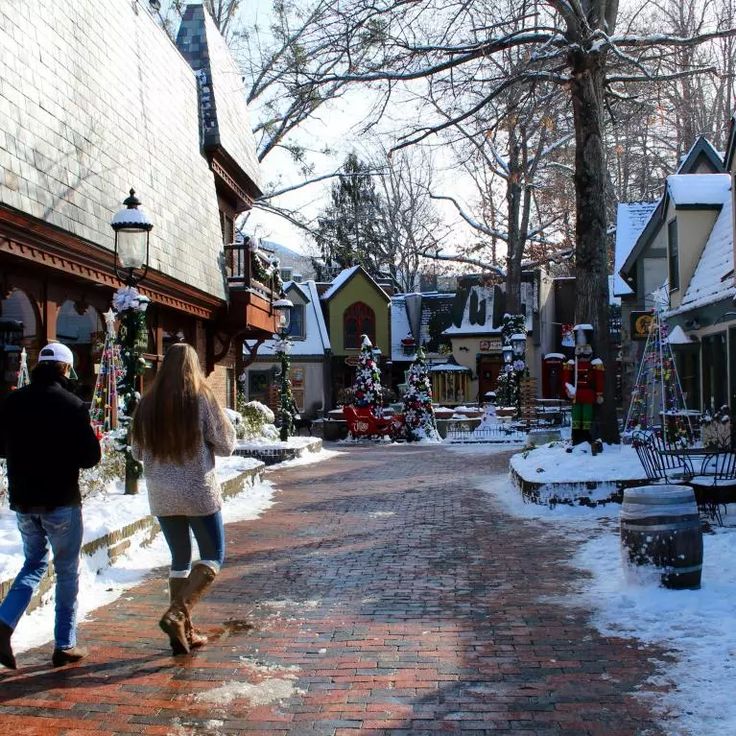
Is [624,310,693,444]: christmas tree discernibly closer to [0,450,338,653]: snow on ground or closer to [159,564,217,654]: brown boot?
[0,450,338,653]: snow on ground

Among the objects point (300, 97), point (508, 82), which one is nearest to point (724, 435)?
point (508, 82)

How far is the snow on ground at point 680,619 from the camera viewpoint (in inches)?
167

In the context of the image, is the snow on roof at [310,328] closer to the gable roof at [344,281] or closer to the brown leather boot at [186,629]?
the gable roof at [344,281]

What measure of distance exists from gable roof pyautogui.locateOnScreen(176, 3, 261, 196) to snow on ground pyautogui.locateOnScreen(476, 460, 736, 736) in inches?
506

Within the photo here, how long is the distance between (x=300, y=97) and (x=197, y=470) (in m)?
9.85

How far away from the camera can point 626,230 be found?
2878cm

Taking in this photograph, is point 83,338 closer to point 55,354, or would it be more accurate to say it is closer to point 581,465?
point 581,465

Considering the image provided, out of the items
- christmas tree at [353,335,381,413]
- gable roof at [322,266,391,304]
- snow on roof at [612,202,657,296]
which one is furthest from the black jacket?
gable roof at [322,266,391,304]

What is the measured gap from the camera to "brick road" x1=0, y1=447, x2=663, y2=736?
4215 millimetres

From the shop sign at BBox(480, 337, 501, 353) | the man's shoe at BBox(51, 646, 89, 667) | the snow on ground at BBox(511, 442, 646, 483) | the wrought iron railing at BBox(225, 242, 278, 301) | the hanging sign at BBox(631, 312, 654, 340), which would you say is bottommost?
the man's shoe at BBox(51, 646, 89, 667)

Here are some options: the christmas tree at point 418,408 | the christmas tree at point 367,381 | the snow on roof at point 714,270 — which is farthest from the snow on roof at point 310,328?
the snow on roof at point 714,270

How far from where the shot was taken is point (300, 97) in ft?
45.1

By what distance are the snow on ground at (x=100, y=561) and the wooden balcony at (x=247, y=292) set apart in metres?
8.13

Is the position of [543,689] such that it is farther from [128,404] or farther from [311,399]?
[311,399]
